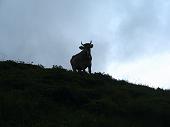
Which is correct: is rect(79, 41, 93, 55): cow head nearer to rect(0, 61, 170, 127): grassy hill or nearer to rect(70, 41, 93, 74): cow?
rect(70, 41, 93, 74): cow

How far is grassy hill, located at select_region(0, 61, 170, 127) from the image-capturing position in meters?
24.0

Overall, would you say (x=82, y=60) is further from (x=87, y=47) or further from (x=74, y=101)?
(x=74, y=101)

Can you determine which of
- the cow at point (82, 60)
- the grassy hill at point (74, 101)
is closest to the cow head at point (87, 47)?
the cow at point (82, 60)

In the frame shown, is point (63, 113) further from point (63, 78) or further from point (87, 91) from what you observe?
point (63, 78)

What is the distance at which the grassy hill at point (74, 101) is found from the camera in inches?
947

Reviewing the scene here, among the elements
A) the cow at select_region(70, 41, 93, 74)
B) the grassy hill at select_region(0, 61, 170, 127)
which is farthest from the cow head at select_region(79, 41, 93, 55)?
the grassy hill at select_region(0, 61, 170, 127)

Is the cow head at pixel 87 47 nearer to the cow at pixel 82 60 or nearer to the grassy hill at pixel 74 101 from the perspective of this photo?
the cow at pixel 82 60

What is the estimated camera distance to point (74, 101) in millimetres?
27453

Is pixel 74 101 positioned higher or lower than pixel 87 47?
lower

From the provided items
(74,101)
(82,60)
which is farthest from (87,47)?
(74,101)

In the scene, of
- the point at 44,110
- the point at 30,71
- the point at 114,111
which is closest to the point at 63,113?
the point at 44,110

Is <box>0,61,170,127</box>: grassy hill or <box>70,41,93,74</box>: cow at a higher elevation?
<box>70,41,93,74</box>: cow

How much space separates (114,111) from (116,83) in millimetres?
7041

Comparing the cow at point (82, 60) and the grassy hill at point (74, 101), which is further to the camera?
the cow at point (82, 60)
